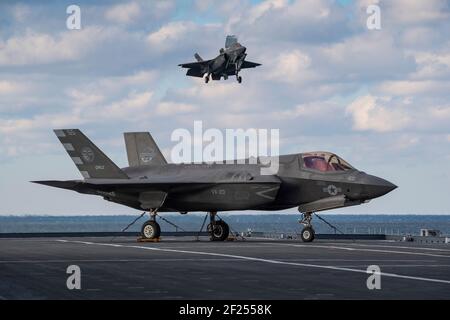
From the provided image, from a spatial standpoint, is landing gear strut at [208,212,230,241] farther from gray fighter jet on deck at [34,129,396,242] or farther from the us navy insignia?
the us navy insignia

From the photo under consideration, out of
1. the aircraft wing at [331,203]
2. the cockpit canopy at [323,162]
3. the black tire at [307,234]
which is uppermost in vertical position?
the cockpit canopy at [323,162]

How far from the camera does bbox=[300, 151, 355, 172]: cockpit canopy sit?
4184 cm

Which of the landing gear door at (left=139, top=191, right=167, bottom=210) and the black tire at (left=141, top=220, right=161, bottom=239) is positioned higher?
the landing gear door at (left=139, top=191, right=167, bottom=210)

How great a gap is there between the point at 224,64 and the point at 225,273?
42.1 metres

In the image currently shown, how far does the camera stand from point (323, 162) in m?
42.1

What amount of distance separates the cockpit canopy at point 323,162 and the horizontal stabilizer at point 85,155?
9.32m

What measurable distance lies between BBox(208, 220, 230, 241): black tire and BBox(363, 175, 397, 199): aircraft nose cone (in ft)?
26.1

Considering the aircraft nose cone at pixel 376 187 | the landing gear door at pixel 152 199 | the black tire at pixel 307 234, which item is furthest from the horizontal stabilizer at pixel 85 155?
the aircraft nose cone at pixel 376 187

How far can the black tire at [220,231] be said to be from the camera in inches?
1816

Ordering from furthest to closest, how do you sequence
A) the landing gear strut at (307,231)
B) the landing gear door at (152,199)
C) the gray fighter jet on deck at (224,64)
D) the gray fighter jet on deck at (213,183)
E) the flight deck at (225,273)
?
1. the gray fighter jet on deck at (224,64)
2. the landing gear door at (152,199)
3. the landing gear strut at (307,231)
4. the gray fighter jet on deck at (213,183)
5. the flight deck at (225,273)

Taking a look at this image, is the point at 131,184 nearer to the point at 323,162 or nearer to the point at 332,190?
the point at 323,162

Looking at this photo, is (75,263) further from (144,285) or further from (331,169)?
(331,169)

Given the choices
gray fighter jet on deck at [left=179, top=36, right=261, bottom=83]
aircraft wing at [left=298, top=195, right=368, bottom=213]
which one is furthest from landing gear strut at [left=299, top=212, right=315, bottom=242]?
gray fighter jet on deck at [left=179, top=36, right=261, bottom=83]

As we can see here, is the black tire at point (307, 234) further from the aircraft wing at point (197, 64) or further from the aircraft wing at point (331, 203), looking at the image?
the aircraft wing at point (197, 64)
